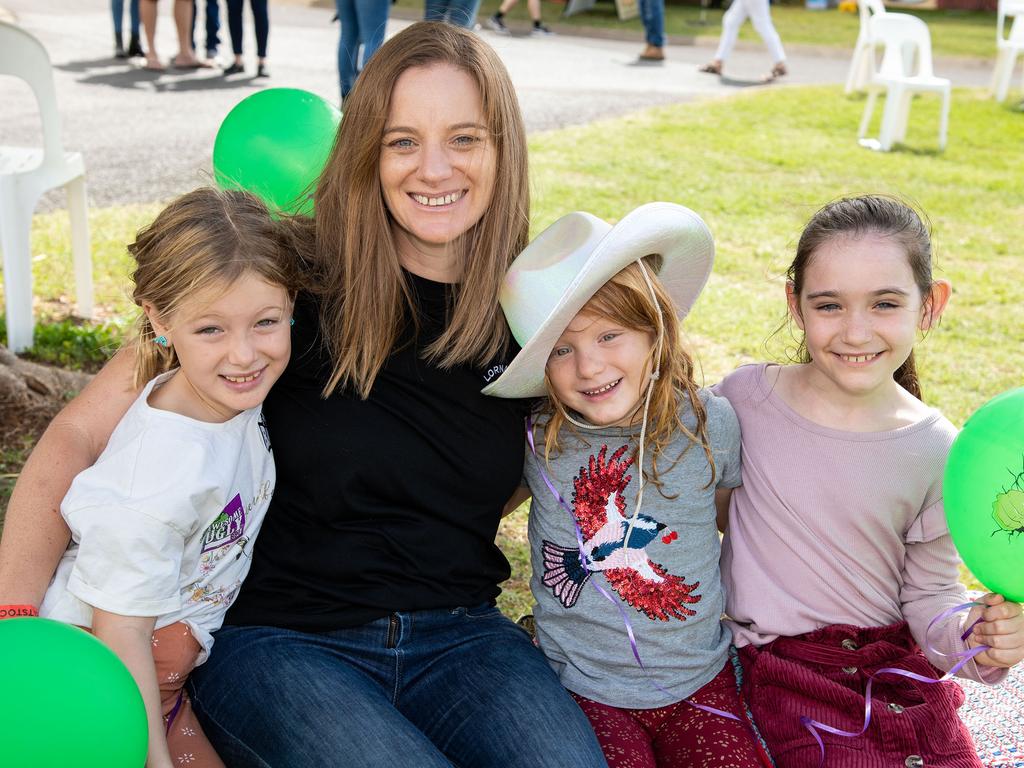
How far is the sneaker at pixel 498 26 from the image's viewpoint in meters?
16.6

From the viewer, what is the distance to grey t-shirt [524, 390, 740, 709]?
234 cm

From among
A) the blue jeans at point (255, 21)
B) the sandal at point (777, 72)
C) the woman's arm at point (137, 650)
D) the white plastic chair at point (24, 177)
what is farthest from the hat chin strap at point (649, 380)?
the sandal at point (777, 72)

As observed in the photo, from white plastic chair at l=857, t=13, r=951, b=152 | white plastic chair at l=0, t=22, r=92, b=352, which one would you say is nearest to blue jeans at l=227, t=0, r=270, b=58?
white plastic chair at l=857, t=13, r=951, b=152

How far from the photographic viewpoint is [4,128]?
336 inches

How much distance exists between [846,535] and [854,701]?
356 mm

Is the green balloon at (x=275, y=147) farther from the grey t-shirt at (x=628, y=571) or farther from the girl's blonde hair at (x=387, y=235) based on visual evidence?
the grey t-shirt at (x=628, y=571)

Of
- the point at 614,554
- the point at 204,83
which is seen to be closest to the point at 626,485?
the point at 614,554

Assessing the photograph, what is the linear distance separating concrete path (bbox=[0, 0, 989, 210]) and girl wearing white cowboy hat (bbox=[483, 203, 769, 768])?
4.38m

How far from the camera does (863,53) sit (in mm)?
12016

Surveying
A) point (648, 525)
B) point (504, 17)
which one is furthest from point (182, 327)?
point (504, 17)

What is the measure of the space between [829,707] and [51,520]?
1673mm

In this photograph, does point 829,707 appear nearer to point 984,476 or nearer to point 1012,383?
point 984,476

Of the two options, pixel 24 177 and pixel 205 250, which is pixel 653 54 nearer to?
pixel 24 177

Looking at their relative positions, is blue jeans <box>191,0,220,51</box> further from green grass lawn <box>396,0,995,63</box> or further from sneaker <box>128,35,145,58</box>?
green grass lawn <box>396,0,995,63</box>
